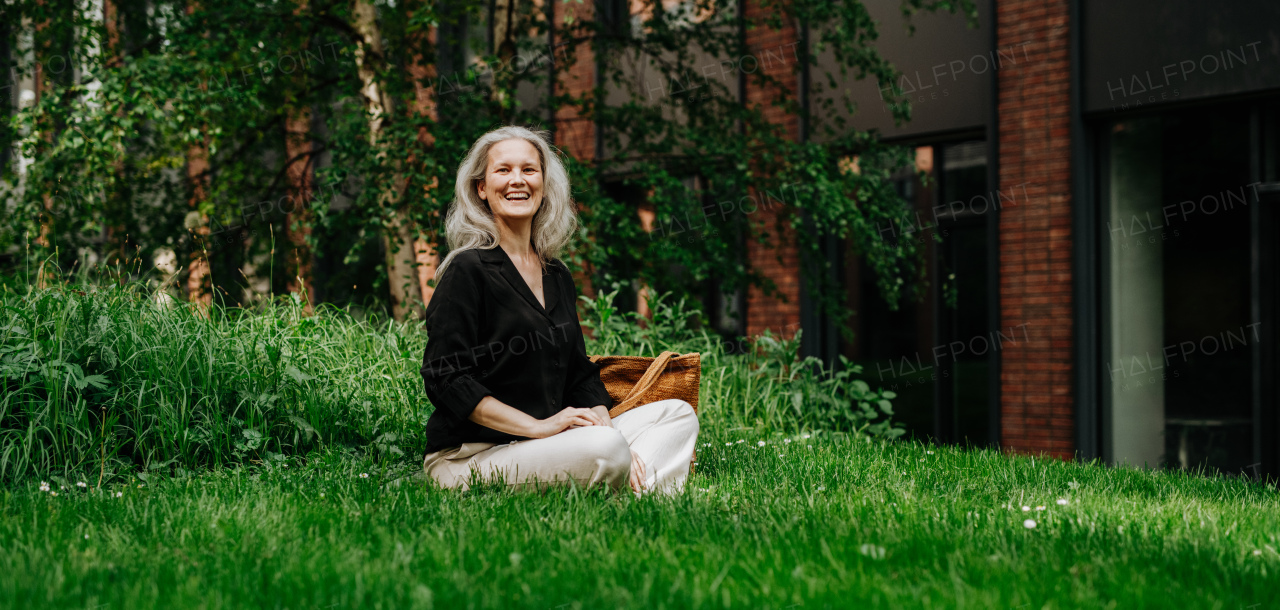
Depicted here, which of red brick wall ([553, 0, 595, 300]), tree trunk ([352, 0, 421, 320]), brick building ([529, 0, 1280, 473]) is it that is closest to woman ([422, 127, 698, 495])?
tree trunk ([352, 0, 421, 320])

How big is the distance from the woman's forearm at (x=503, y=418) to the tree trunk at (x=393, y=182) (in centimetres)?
397

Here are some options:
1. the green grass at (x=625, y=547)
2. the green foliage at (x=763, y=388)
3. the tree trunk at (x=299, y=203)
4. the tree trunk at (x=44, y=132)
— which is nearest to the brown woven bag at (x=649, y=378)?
the green grass at (x=625, y=547)

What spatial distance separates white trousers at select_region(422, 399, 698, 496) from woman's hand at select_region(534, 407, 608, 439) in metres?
0.03

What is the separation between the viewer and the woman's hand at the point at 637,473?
372cm

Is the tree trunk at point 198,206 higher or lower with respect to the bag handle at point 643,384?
higher

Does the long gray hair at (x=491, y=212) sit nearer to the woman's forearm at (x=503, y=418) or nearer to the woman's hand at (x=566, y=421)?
the woman's forearm at (x=503, y=418)

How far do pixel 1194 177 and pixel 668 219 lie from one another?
3987 millimetres

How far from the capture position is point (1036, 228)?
25.2ft

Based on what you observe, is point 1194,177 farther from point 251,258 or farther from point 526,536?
point 251,258

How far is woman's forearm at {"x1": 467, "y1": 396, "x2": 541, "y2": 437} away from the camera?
3.50 m

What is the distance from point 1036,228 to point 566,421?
5469 millimetres

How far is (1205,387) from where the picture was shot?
23.8 feet

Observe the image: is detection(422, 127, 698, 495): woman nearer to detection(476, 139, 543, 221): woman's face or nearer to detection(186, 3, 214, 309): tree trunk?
detection(476, 139, 543, 221): woman's face

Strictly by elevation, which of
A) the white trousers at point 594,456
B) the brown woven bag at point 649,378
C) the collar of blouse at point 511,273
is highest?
the collar of blouse at point 511,273
